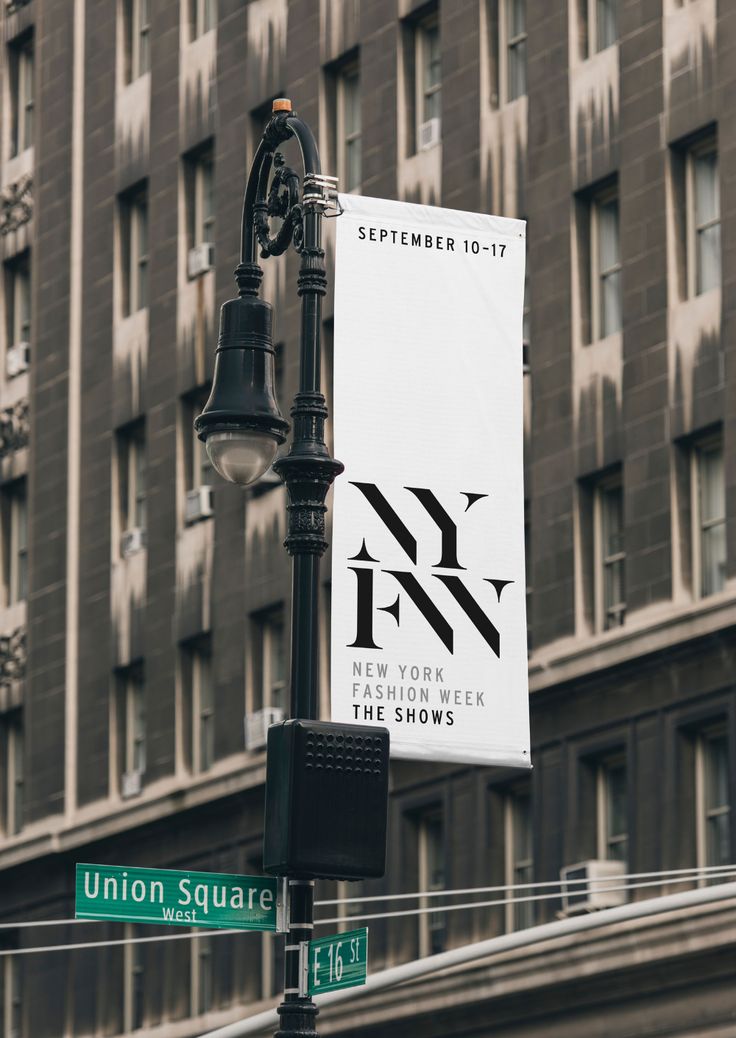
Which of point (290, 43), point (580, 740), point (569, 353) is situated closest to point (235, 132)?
point (290, 43)

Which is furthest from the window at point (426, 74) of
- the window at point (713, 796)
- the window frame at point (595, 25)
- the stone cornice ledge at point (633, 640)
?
Result: the window at point (713, 796)

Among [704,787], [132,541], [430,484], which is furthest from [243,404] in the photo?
[132,541]

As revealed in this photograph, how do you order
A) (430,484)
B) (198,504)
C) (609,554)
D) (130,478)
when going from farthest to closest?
(130,478) < (198,504) < (609,554) < (430,484)

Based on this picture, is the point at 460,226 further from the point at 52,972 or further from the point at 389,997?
the point at 52,972

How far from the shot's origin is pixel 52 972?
53.5 metres

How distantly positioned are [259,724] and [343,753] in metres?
31.9

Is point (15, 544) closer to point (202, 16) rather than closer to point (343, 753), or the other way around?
point (202, 16)

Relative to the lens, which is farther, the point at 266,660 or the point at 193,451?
the point at 193,451

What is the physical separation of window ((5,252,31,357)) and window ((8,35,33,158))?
8.24 ft

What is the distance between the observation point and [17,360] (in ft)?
190

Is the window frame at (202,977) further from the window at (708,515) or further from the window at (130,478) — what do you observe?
the window at (708,515)

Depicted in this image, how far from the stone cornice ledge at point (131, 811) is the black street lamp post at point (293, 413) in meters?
28.5

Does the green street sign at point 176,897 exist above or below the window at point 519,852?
below

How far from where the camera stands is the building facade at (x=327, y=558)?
37.1m
